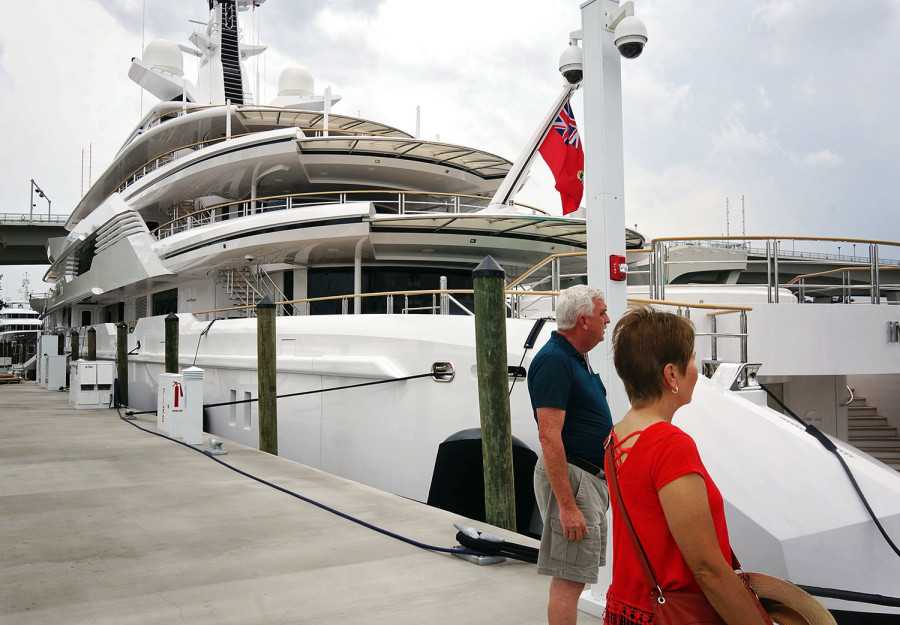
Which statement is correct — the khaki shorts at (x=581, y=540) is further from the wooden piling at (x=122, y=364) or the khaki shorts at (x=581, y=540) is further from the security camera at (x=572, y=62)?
the wooden piling at (x=122, y=364)

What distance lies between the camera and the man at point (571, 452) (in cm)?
298

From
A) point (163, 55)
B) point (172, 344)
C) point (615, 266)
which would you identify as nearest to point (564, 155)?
point (615, 266)

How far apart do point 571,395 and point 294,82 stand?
69.9 feet

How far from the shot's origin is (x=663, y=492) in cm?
175

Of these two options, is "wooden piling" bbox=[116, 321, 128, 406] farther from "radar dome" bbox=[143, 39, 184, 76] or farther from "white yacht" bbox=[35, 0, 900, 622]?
"radar dome" bbox=[143, 39, 184, 76]

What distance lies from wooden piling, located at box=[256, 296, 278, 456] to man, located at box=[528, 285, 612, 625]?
7052 millimetres

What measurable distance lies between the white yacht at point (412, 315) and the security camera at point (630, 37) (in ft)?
9.33

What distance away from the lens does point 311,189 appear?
16.0m

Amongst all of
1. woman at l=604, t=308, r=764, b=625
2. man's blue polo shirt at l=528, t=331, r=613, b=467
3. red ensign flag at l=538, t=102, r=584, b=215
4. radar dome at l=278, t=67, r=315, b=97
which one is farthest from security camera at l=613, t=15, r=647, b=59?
radar dome at l=278, t=67, r=315, b=97

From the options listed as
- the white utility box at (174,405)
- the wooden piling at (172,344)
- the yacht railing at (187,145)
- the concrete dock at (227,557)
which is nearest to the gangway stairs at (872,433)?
the concrete dock at (227,557)

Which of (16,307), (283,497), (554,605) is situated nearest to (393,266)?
(283,497)

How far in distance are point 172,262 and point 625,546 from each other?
46.6 ft

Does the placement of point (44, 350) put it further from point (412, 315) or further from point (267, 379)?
point (412, 315)

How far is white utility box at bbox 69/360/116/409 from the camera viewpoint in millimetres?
15953
